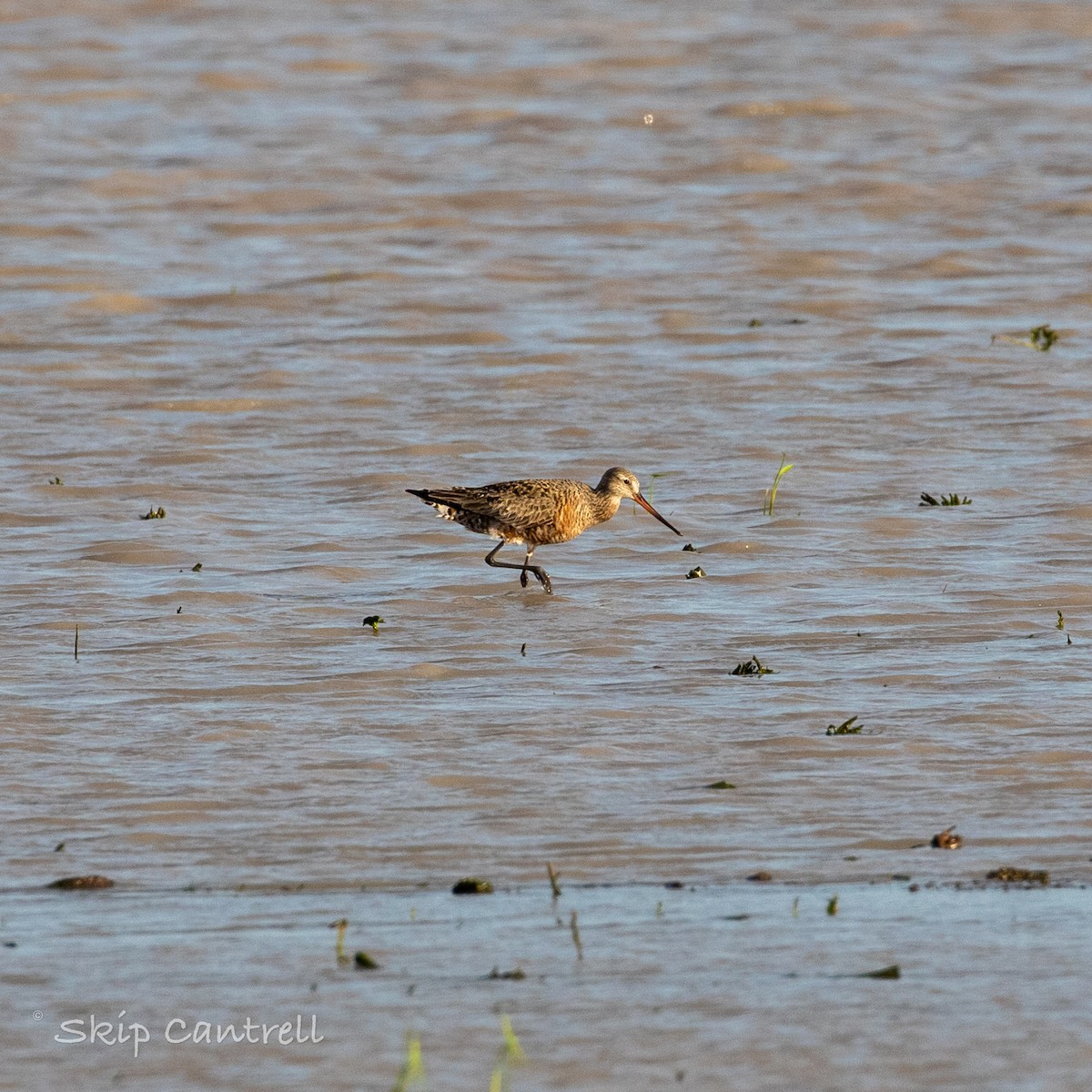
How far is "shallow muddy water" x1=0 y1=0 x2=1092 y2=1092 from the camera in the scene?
6.19 meters

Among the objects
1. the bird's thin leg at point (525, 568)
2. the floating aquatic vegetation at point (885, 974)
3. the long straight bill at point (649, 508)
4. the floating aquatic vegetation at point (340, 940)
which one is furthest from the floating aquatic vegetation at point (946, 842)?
the long straight bill at point (649, 508)

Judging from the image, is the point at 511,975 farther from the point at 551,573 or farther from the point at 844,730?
the point at 551,573

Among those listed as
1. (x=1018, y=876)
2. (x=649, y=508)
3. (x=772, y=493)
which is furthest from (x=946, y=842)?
(x=772, y=493)

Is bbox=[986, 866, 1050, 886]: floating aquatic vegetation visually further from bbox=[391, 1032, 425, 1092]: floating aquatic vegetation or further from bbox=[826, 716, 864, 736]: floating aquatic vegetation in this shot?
bbox=[391, 1032, 425, 1092]: floating aquatic vegetation

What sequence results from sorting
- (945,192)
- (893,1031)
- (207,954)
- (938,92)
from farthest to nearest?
(938,92) < (945,192) < (207,954) < (893,1031)

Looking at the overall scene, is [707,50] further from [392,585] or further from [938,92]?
[392,585]

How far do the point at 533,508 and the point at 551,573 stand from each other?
48 cm

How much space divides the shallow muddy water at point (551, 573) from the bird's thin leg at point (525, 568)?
8 cm

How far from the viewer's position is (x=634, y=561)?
1197cm

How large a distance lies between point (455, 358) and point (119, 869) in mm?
9367

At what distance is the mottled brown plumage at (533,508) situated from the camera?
11617 millimetres

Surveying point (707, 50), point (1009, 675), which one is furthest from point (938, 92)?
point (1009, 675)

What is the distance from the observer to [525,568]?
11.5m

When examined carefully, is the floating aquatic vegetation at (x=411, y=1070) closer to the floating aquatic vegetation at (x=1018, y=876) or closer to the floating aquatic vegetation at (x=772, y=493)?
the floating aquatic vegetation at (x=1018, y=876)
